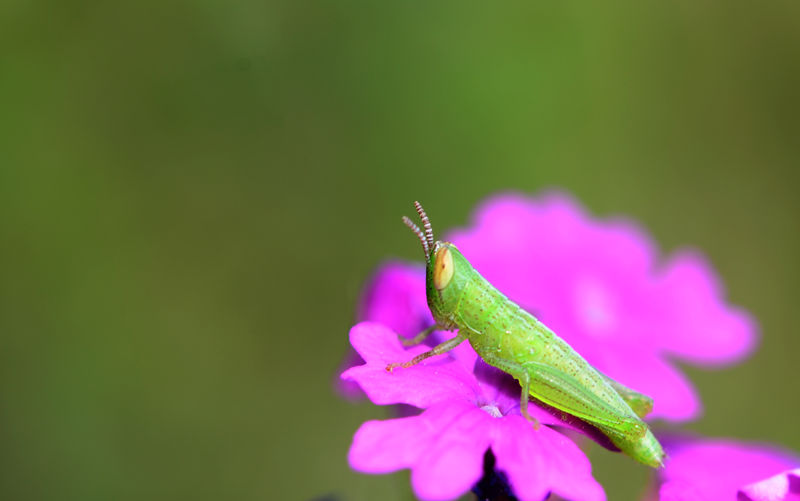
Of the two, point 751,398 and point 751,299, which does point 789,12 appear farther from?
point 751,398

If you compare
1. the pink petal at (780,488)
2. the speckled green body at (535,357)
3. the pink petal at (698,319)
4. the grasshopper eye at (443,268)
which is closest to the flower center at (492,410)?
the speckled green body at (535,357)

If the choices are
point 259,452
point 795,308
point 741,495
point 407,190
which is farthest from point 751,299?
point 741,495

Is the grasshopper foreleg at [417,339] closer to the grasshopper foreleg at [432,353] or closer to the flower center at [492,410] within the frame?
the grasshopper foreleg at [432,353]

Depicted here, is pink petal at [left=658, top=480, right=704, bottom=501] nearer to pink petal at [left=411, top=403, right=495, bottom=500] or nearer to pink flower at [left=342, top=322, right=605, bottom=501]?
pink flower at [left=342, top=322, right=605, bottom=501]

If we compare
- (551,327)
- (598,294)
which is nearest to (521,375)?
(551,327)

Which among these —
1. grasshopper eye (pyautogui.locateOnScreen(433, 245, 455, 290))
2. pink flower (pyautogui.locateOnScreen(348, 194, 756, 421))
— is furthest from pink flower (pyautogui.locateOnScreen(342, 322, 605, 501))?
pink flower (pyautogui.locateOnScreen(348, 194, 756, 421))

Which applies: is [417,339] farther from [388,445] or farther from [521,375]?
[388,445]
